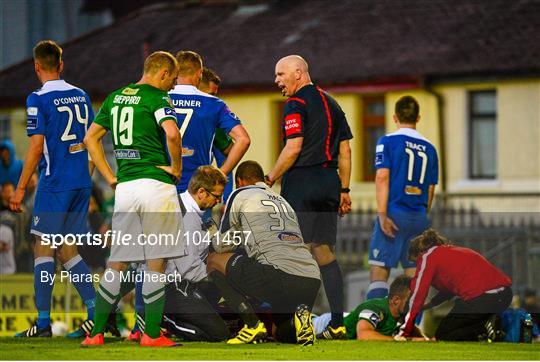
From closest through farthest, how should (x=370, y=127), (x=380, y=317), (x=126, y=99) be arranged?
(x=126, y=99)
(x=380, y=317)
(x=370, y=127)

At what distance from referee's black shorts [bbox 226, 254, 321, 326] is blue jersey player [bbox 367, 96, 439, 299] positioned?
7.86ft

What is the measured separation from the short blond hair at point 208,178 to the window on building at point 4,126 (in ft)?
86.1

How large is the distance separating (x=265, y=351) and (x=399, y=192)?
363 centimetres

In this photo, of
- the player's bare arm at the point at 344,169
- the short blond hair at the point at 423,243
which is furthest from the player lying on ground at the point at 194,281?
the short blond hair at the point at 423,243

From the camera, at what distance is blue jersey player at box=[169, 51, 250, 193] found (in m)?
13.0

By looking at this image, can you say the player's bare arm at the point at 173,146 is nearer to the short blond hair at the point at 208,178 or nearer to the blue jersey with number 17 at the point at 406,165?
the short blond hair at the point at 208,178

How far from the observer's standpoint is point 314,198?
13.0 metres

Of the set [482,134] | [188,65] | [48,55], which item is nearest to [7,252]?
[48,55]

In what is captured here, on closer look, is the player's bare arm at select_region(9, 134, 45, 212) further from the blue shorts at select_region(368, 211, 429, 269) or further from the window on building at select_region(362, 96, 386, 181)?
the window on building at select_region(362, 96, 386, 181)

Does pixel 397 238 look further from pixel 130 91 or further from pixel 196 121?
pixel 130 91

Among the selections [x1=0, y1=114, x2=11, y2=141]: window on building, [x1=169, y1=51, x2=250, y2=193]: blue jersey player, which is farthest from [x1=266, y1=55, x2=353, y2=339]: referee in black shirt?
[x1=0, y1=114, x2=11, y2=141]: window on building

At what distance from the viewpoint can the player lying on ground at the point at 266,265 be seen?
12.2 meters

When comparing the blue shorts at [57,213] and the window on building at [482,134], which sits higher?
the window on building at [482,134]

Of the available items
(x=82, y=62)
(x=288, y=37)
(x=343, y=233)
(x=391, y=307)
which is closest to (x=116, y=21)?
(x=82, y=62)
